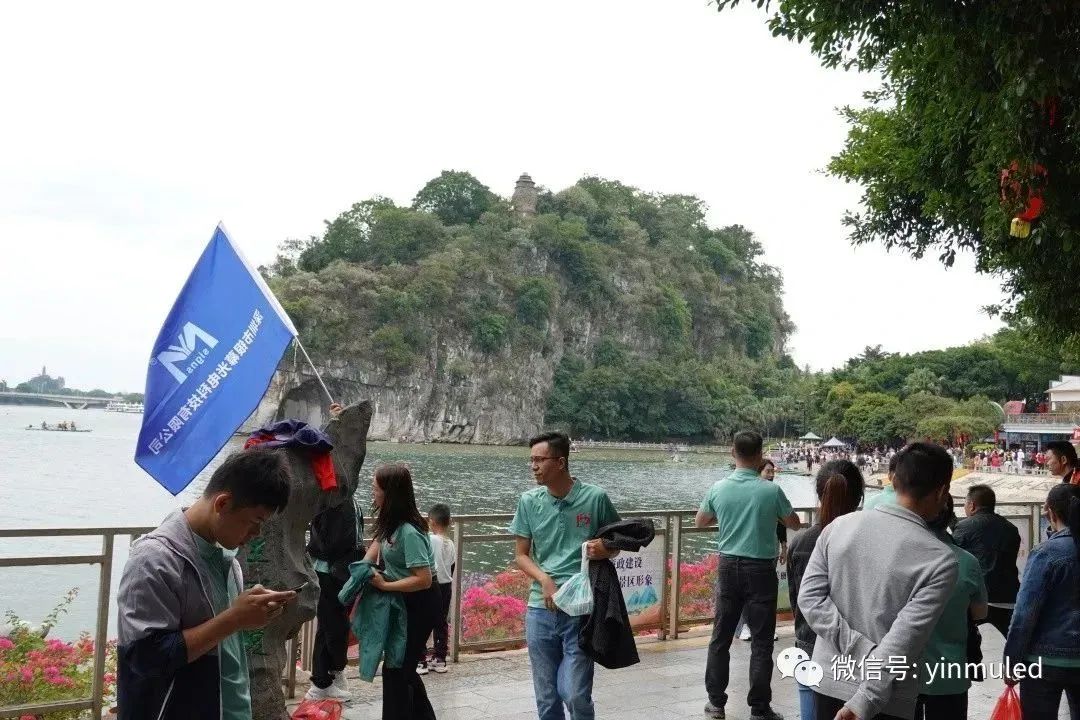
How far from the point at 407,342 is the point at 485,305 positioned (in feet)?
28.8

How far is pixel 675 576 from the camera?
7289 mm

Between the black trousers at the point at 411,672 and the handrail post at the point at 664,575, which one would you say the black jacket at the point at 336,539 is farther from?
the handrail post at the point at 664,575

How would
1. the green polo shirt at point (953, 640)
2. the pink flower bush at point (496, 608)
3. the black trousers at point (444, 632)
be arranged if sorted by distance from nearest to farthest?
the green polo shirt at point (953, 640)
the black trousers at point (444, 632)
the pink flower bush at point (496, 608)

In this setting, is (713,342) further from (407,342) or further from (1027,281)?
(1027,281)

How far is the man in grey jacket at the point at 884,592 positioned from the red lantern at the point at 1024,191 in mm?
3692

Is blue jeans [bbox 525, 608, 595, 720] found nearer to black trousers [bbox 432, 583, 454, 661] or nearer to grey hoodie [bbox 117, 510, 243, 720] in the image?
black trousers [bbox 432, 583, 454, 661]

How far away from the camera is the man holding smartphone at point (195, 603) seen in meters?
2.14

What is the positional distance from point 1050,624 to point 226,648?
2.87 meters

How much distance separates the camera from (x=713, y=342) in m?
111

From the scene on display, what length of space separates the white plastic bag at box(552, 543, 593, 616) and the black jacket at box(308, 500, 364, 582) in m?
1.34

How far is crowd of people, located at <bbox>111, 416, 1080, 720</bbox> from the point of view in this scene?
2215 millimetres

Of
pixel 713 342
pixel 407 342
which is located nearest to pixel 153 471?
pixel 407 342

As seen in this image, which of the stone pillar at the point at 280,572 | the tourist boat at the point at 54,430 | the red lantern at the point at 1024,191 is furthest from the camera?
the tourist boat at the point at 54,430

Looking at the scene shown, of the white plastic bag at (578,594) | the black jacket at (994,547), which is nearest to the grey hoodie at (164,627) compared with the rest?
the white plastic bag at (578,594)
